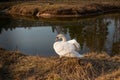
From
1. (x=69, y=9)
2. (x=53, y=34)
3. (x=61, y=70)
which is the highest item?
(x=61, y=70)

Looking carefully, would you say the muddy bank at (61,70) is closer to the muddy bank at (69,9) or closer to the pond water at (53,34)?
the pond water at (53,34)

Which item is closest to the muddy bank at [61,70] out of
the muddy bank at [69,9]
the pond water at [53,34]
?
the pond water at [53,34]

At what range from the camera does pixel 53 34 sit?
25406mm

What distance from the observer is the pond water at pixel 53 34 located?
1977 cm

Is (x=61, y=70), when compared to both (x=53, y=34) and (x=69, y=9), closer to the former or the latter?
(x=53, y=34)

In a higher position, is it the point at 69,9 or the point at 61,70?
the point at 61,70

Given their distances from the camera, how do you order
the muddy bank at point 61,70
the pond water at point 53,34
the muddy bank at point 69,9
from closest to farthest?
the muddy bank at point 61,70 → the pond water at point 53,34 → the muddy bank at point 69,9

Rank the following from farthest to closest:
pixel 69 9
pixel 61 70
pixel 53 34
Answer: pixel 69 9 → pixel 53 34 → pixel 61 70

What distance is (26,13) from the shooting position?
41.1 m

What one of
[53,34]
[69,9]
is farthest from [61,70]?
[69,9]

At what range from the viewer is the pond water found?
1977 centimetres

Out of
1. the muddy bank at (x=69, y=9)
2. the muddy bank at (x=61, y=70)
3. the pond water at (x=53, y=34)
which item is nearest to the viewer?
the muddy bank at (x=61, y=70)

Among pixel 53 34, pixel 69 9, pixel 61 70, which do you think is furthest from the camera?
pixel 69 9

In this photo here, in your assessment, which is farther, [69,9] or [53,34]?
[69,9]
